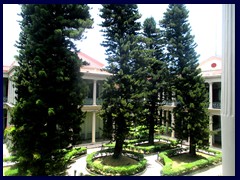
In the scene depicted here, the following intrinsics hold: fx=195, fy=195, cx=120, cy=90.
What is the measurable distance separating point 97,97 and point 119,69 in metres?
0.85

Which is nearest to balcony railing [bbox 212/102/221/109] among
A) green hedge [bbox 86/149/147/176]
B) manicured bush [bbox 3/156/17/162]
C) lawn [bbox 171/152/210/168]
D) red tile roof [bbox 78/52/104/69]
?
lawn [bbox 171/152/210/168]

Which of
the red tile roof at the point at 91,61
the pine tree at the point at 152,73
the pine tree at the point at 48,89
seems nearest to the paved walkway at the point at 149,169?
Answer: the pine tree at the point at 48,89

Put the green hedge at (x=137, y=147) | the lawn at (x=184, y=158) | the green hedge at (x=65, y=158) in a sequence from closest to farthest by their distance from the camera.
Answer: the green hedge at (x=65, y=158)
the lawn at (x=184, y=158)
the green hedge at (x=137, y=147)

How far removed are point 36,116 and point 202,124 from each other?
4.01 meters

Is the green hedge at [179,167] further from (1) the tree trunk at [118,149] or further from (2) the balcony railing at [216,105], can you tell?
(2) the balcony railing at [216,105]

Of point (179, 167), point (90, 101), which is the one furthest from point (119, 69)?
point (179, 167)

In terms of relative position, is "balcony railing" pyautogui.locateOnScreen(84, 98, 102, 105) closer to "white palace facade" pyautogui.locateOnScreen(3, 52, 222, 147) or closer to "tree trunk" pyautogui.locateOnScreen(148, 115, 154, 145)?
"white palace facade" pyautogui.locateOnScreen(3, 52, 222, 147)

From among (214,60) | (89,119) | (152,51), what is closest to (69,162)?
(89,119)

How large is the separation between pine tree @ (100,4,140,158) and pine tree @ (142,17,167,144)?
414mm

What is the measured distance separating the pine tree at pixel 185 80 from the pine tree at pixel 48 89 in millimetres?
2574

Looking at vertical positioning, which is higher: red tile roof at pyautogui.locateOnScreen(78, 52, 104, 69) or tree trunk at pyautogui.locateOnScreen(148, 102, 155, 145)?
red tile roof at pyautogui.locateOnScreen(78, 52, 104, 69)

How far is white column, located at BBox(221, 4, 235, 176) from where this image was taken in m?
3.35

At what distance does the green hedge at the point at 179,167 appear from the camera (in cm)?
392

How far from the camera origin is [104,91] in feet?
14.9
